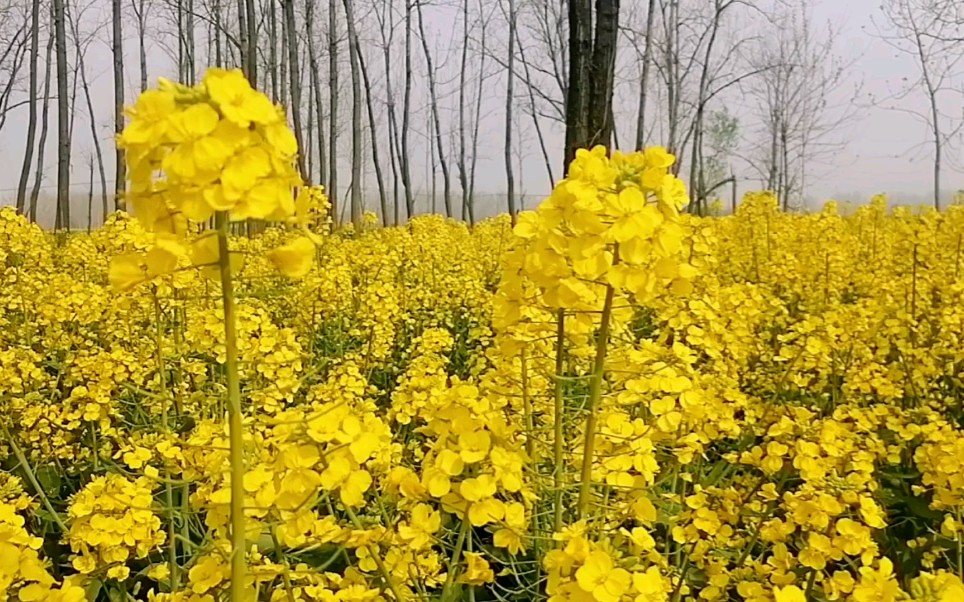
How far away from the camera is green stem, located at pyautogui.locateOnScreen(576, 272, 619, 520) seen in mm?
1141

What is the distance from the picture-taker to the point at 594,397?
1164mm

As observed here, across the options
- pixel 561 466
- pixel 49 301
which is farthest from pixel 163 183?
pixel 49 301

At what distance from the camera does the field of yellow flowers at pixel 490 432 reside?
846 mm

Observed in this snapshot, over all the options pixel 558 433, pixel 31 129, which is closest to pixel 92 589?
pixel 558 433

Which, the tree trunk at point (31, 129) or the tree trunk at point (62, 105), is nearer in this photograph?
the tree trunk at point (62, 105)

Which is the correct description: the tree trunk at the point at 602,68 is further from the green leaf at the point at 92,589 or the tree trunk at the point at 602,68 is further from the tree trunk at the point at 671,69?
the tree trunk at the point at 671,69

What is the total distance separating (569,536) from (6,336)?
10.5ft

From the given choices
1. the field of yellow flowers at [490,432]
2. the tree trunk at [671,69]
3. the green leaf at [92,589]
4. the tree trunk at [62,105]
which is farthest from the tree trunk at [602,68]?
the tree trunk at [671,69]

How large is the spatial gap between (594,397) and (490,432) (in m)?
0.15

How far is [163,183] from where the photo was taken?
802mm

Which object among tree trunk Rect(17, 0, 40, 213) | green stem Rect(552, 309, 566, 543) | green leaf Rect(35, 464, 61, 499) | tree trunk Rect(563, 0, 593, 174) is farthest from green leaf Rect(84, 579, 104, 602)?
tree trunk Rect(17, 0, 40, 213)

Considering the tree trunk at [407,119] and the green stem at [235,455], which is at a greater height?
the tree trunk at [407,119]

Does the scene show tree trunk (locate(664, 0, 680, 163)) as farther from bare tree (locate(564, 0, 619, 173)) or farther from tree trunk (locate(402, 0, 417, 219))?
bare tree (locate(564, 0, 619, 173))

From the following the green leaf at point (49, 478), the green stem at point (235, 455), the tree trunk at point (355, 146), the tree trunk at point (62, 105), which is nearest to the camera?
the green stem at point (235, 455)
